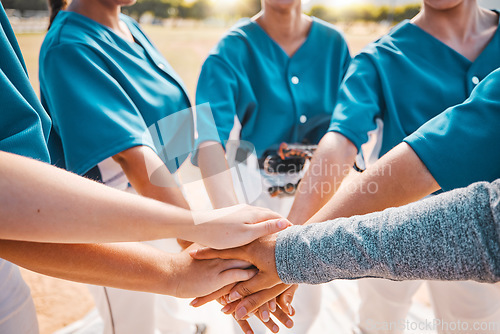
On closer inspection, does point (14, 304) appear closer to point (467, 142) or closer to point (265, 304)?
point (265, 304)

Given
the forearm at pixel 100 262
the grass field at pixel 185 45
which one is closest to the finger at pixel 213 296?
the forearm at pixel 100 262

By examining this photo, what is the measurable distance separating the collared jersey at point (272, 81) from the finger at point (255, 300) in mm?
479

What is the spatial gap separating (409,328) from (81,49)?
1707 mm

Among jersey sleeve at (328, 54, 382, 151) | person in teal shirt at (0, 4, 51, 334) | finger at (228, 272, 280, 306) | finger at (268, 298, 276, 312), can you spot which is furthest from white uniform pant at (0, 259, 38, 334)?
jersey sleeve at (328, 54, 382, 151)

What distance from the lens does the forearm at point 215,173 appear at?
1092mm

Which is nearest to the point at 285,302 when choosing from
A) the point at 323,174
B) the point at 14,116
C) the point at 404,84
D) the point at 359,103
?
the point at 323,174

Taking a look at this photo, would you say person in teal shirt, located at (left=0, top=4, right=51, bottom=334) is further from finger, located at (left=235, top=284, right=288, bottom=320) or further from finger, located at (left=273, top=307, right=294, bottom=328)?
finger, located at (left=273, top=307, right=294, bottom=328)

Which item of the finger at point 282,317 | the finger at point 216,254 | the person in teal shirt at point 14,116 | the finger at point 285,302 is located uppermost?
the person in teal shirt at point 14,116

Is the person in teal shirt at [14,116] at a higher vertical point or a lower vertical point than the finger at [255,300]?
higher

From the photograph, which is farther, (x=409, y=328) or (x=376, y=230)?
(x=409, y=328)

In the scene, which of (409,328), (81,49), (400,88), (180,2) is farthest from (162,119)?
(180,2)

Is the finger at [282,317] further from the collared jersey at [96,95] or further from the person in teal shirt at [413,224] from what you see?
the collared jersey at [96,95]

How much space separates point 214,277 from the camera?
96 centimetres

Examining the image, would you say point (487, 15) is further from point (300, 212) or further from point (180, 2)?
point (180, 2)
